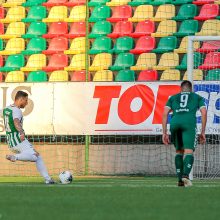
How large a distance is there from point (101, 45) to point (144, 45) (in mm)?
1025

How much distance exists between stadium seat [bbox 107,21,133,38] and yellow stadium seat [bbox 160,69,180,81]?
71.8 inches

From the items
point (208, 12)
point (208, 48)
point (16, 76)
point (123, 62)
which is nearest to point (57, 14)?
point (16, 76)

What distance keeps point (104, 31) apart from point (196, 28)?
2.28 metres

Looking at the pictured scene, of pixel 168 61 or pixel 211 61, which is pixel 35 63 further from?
pixel 211 61

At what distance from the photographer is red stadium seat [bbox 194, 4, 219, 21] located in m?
21.6

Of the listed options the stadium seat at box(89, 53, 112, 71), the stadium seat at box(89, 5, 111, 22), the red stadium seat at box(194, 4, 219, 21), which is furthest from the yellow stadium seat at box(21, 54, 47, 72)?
the red stadium seat at box(194, 4, 219, 21)

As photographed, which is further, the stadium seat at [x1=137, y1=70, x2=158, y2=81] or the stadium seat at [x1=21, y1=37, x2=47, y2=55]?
the stadium seat at [x1=21, y1=37, x2=47, y2=55]

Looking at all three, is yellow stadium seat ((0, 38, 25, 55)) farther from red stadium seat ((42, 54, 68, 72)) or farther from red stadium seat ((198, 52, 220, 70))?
red stadium seat ((198, 52, 220, 70))

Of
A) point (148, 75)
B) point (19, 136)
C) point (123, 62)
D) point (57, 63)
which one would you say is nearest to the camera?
point (19, 136)

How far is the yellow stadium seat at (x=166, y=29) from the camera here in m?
21.7

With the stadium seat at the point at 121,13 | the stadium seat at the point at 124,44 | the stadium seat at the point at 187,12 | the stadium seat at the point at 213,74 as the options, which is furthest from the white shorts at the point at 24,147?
the stadium seat at the point at 121,13

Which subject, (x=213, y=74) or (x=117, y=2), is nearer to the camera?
(x=213, y=74)

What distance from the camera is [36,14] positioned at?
23.4m

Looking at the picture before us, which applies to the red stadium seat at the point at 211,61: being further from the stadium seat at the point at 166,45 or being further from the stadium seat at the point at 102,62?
the stadium seat at the point at 102,62
